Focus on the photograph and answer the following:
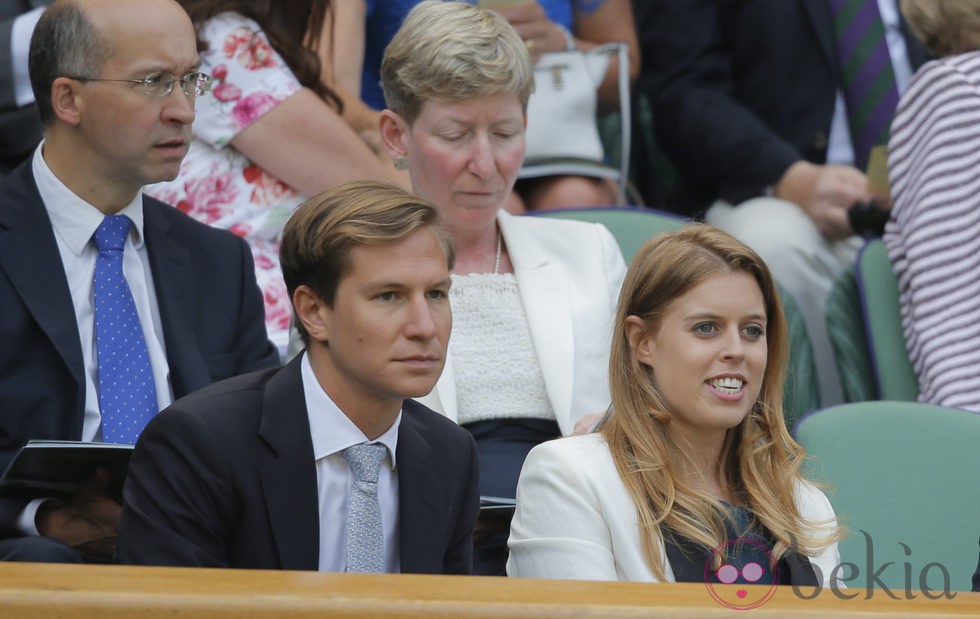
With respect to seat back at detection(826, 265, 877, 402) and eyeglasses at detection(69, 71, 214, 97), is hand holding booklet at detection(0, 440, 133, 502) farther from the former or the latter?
seat back at detection(826, 265, 877, 402)

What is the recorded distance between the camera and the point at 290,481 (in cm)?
222

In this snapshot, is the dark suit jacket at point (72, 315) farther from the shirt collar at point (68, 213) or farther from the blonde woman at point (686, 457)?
the blonde woman at point (686, 457)

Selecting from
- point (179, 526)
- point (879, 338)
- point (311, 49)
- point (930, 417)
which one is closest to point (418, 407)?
point (179, 526)

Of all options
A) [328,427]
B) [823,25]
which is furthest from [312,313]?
[823,25]

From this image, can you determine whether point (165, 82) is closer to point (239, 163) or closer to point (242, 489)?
point (239, 163)

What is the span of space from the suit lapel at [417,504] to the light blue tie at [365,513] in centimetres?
4

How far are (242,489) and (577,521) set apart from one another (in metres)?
0.51

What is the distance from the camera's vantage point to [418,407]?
2.51m

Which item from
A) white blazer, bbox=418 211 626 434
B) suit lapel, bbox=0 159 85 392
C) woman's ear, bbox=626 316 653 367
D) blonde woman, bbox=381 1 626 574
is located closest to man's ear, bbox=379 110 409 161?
blonde woman, bbox=381 1 626 574

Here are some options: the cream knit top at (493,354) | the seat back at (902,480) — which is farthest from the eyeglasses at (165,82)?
the seat back at (902,480)

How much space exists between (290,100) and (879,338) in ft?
4.99

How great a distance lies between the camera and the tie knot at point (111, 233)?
2.79 metres

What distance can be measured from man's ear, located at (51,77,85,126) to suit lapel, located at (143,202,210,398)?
0.73 ft

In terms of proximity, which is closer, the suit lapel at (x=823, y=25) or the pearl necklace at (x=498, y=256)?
the pearl necklace at (x=498, y=256)
